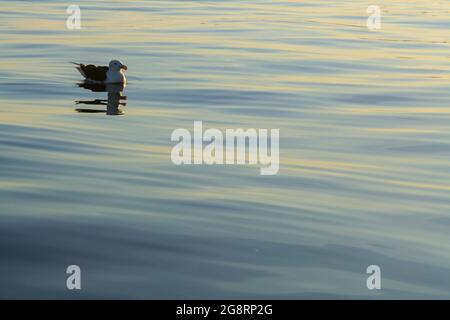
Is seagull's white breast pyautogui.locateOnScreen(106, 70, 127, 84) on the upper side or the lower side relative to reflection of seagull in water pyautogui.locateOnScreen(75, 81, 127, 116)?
upper

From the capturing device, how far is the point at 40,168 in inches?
632

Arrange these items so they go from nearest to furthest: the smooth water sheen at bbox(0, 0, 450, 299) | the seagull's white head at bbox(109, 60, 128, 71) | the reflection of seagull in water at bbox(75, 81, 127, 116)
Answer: the smooth water sheen at bbox(0, 0, 450, 299) → the reflection of seagull in water at bbox(75, 81, 127, 116) → the seagull's white head at bbox(109, 60, 128, 71)

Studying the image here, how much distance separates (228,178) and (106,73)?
30.6 feet

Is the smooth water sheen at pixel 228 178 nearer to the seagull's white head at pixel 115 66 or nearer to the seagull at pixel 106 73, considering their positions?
the seagull at pixel 106 73

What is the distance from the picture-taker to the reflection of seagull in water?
69.4 feet

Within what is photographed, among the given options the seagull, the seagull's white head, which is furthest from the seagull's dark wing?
the seagull's white head

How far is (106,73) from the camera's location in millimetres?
24562

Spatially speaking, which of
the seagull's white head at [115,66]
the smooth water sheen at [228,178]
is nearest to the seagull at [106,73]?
the seagull's white head at [115,66]

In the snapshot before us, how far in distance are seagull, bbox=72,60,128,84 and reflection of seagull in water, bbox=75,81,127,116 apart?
10 cm

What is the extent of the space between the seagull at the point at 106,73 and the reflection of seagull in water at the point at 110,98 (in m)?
0.10

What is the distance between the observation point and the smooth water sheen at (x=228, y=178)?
11898 mm

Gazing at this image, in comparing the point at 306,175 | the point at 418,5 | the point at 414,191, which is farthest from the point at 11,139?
the point at 418,5

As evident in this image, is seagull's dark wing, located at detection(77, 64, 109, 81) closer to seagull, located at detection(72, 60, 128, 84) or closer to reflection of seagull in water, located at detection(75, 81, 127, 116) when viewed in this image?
seagull, located at detection(72, 60, 128, 84)
